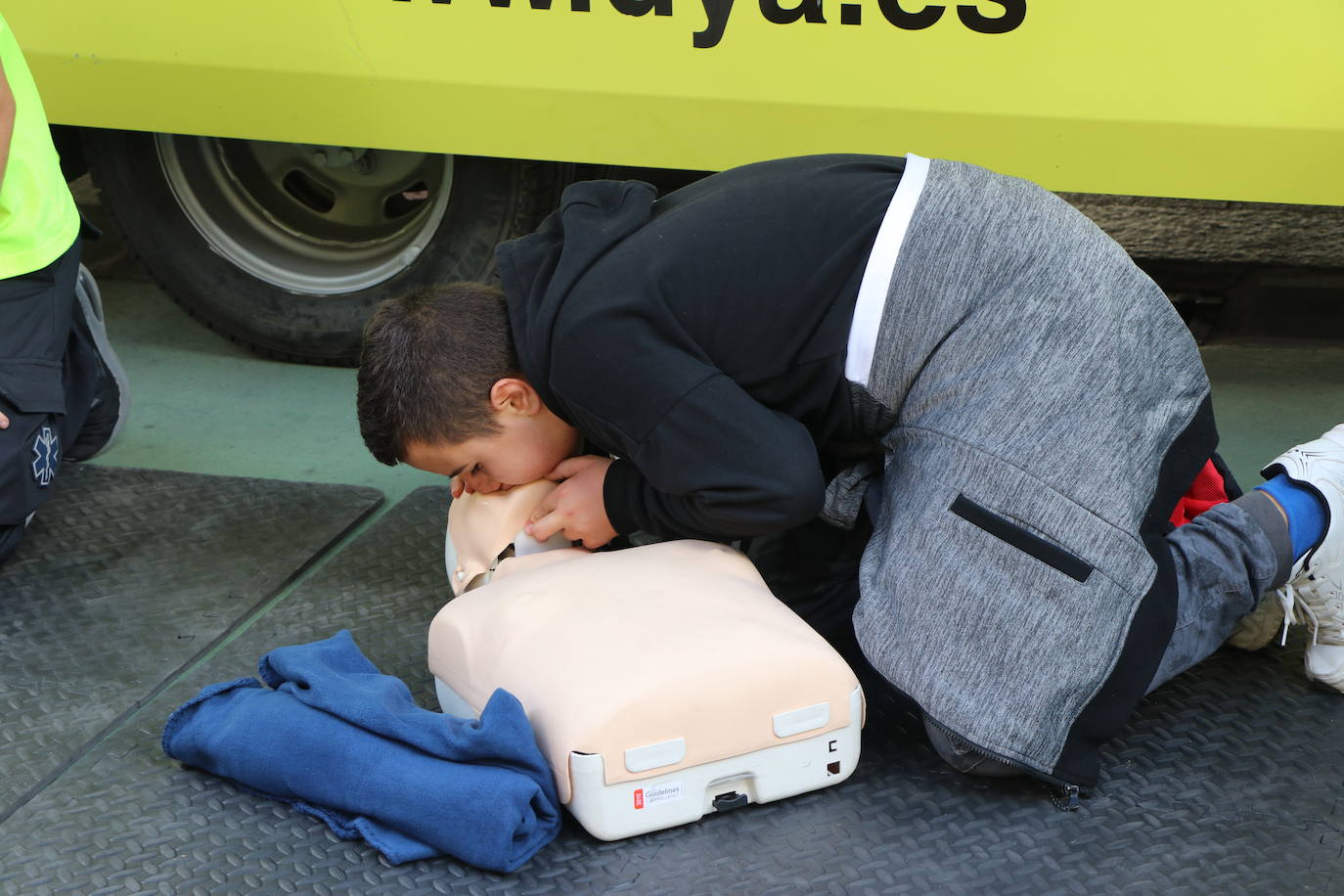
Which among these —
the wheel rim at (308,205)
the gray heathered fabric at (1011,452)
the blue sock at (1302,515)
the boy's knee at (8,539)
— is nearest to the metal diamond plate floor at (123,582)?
the boy's knee at (8,539)

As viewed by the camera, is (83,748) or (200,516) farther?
(200,516)

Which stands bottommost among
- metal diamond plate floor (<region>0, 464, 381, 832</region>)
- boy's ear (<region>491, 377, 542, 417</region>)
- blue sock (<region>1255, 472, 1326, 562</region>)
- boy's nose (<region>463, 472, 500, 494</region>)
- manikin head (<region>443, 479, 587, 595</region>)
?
metal diamond plate floor (<region>0, 464, 381, 832</region>)

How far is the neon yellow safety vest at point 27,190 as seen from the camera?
2.18 metres

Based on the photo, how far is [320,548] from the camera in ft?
7.74

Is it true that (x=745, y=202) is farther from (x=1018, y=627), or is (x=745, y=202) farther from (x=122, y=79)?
(x=122, y=79)

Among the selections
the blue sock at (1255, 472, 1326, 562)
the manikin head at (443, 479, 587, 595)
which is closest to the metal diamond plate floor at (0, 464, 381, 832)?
the manikin head at (443, 479, 587, 595)

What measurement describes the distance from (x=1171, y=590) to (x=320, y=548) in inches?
56.8

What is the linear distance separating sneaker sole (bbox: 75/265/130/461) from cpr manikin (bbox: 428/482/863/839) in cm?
117

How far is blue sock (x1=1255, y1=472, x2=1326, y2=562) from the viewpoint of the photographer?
1831mm

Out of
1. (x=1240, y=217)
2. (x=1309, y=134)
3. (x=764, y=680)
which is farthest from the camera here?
(x=1240, y=217)

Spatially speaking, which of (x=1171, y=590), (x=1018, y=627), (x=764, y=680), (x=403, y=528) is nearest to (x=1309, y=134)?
(x=1171, y=590)

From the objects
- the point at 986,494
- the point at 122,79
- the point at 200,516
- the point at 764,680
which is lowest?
the point at 200,516

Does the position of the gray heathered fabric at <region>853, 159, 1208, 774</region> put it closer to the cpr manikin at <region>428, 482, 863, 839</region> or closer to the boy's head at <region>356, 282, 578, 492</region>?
the cpr manikin at <region>428, 482, 863, 839</region>

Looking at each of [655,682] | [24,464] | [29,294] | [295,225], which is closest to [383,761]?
[655,682]
